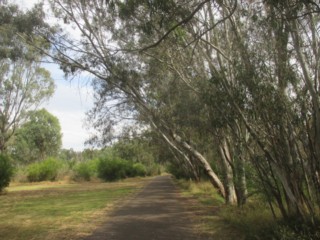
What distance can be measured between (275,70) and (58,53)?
479 inches

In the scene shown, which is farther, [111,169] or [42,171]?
[111,169]

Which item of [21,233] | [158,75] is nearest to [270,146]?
[21,233]

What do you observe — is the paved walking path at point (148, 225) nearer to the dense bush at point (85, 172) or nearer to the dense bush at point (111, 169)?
the dense bush at point (111, 169)

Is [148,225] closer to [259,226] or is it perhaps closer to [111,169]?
[259,226]

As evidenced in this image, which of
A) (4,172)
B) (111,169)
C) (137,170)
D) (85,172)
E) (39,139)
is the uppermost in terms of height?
(39,139)

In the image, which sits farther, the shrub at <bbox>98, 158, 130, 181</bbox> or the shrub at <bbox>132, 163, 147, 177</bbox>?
the shrub at <bbox>132, 163, 147, 177</bbox>

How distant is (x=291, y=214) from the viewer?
9.84m

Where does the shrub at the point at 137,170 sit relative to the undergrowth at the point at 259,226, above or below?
above

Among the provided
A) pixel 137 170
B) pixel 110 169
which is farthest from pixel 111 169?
pixel 137 170

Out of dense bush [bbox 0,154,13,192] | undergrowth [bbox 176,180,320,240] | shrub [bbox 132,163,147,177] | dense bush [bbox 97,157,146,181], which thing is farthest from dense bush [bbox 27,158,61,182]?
undergrowth [bbox 176,180,320,240]

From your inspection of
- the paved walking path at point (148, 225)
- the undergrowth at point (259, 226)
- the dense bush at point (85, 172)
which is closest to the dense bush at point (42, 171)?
the dense bush at point (85, 172)

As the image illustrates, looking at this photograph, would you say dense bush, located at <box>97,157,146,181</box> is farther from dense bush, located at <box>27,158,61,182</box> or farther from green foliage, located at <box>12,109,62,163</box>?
green foliage, located at <box>12,109,62,163</box>

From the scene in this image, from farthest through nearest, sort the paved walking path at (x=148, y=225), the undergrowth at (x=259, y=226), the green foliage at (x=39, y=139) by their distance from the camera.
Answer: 1. the green foliage at (x=39, y=139)
2. the paved walking path at (x=148, y=225)
3. the undergrowth at (x=259, y=226)

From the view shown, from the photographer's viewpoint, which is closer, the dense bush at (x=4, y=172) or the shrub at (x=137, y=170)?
the dense bush at (x=4, y=172)
